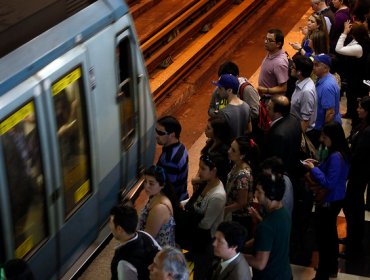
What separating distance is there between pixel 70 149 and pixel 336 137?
7.17 ft

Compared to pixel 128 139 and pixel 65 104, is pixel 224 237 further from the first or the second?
pixel 128 139

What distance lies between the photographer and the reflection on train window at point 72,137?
5.81m

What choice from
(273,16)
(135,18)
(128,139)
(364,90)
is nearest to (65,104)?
(128,139)

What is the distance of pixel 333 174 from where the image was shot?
621cm

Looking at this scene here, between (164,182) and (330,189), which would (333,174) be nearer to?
(330,189)

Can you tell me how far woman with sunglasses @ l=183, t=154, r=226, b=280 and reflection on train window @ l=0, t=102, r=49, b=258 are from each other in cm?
124

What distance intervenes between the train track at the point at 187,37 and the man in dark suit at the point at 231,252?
6.43 meters

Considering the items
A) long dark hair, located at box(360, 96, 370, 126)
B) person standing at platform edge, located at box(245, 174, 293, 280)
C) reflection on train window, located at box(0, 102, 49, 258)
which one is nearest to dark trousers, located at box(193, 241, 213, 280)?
person standing at platform edge, located at box(245, 174, 293, 280)

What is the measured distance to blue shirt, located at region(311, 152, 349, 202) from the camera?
20.2ft

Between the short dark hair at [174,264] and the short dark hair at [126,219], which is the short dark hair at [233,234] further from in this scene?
the short dark hair at [126,219]

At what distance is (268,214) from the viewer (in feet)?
17.1

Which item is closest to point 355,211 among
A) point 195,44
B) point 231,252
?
point 231,252

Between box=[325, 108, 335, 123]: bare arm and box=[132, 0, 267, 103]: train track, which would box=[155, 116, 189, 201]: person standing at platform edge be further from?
box=[132, 0, 267, 103]: train track

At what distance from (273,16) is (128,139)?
9.62m
